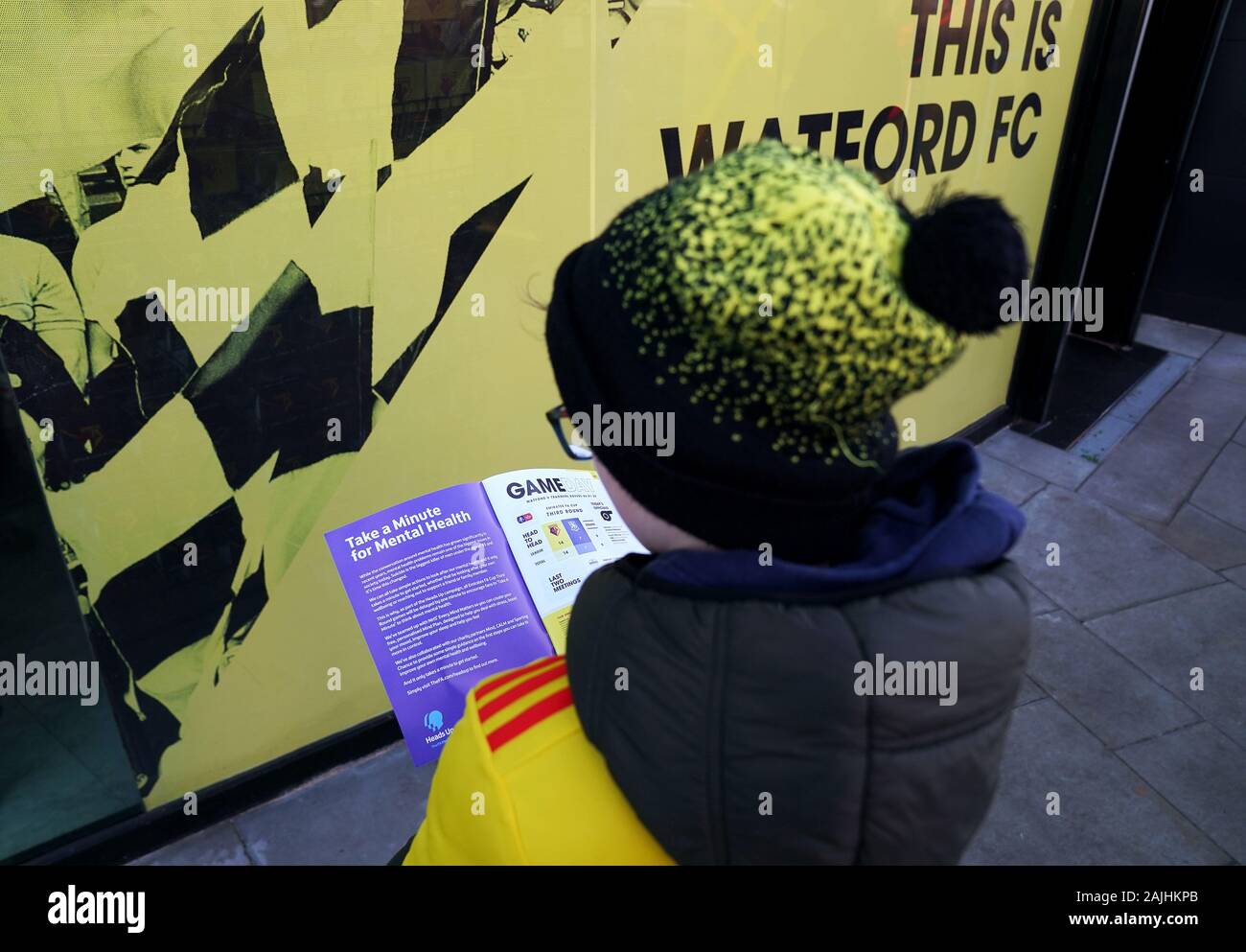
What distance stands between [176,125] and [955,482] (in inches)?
75.3

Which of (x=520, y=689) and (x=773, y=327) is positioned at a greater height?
(x=773, y=327)

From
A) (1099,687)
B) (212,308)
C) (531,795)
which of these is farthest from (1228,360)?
(531,795)

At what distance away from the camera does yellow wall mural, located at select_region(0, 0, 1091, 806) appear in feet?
6.66

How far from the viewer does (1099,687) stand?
3650mm

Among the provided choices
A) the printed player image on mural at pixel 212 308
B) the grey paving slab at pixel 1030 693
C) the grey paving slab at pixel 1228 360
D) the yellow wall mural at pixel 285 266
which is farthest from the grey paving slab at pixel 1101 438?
the printed player image on mural at pixel 212 308

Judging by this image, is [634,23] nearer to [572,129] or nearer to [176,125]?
[572,129]

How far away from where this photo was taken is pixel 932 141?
13.9 ft

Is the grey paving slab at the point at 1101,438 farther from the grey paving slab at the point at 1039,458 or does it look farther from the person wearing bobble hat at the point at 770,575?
the person wearing bobble hat at the point at 770,575

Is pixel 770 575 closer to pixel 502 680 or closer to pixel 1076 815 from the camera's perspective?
pixel 502 680

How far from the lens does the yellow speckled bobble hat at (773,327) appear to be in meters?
0.78

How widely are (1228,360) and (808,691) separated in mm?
7255

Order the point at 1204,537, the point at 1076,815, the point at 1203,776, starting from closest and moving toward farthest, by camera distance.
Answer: the point at 1076,815
the point at 1203,776
the point at 1204,537

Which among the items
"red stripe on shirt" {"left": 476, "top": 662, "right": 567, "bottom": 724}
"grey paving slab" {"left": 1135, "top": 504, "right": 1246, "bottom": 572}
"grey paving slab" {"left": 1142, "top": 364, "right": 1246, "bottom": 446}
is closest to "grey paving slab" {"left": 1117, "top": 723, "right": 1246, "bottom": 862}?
"grey paving slab" {"left": 1135, "top": 504, "right": 1246, "bottom": 572}

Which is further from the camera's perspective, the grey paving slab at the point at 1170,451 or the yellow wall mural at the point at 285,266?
the grey paving slab at the point at 1170,451
